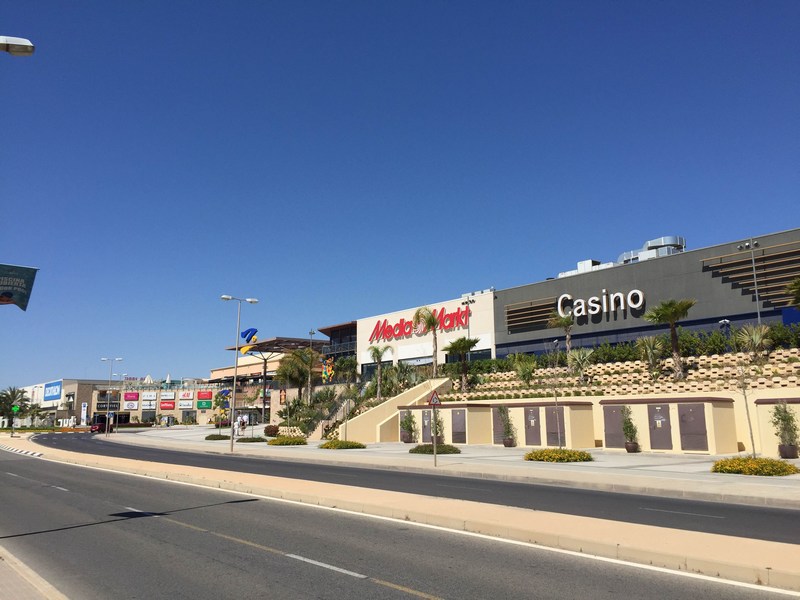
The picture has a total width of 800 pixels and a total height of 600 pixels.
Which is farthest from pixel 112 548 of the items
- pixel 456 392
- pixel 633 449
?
pixel 456 392

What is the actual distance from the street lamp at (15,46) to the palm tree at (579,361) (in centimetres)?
3873

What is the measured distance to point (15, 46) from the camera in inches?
369

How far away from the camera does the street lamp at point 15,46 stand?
30.6 ft

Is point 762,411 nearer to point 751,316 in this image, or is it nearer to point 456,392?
point 751,316

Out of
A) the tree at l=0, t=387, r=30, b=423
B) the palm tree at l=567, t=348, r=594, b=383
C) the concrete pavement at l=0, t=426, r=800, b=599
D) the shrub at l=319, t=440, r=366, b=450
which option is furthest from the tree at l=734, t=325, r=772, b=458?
the tree at l=0, t=387, r=30, b=423

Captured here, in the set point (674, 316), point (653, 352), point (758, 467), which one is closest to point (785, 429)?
point (758, 467)

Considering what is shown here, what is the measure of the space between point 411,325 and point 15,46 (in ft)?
189

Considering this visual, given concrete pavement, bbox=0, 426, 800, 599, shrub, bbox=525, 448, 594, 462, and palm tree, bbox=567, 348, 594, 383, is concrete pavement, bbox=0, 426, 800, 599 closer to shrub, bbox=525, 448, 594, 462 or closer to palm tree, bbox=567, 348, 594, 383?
shrub, bbox=525, 448, 594, 462

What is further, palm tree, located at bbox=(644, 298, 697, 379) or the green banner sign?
palm tree, located at bbox=(644, 298, 697, 379)

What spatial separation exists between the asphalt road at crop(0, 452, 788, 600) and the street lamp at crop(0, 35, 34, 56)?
25.9 feet

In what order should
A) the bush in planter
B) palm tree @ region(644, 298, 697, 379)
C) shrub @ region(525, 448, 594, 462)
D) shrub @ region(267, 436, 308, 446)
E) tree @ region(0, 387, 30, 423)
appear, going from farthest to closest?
1. tree @ region(0, 387, 30, 423)
2. shrub @ region(267, 436, 308, 446)
3. palm tree @ region(644, 298, 697, 379)
4. shrub @ region(525, 448, 594, 462)
5. the bush in planter

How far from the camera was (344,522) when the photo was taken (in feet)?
40.7

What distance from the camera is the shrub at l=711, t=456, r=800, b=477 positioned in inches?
813

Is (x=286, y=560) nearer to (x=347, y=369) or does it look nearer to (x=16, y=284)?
(x=16, y=284)
